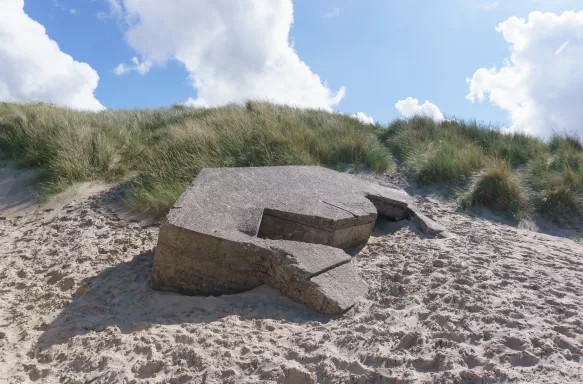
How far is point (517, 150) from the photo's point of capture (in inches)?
308

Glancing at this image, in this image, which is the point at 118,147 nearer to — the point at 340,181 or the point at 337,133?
the point at 337,133

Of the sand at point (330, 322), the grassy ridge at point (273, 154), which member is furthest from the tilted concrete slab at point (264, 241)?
the grassy ridge at point (273, 154)

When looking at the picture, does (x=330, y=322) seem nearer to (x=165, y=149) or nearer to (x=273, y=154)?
(x=273, y=154)

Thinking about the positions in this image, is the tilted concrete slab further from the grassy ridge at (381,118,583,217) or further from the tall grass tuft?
the grassy ridge at (381,118,583,217)

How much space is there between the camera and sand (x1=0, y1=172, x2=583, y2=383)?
243 cm

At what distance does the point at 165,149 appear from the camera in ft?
22.8

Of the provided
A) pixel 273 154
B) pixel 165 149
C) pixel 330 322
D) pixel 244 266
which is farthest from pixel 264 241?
pixel 165 149

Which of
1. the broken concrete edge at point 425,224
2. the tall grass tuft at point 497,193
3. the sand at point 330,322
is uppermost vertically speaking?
the tall grass tuft at point 497,193

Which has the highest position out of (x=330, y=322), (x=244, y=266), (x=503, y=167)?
(x=503, y=167)

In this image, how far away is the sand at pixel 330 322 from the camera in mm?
2432

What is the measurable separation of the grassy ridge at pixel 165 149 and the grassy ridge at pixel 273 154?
0.02 metres

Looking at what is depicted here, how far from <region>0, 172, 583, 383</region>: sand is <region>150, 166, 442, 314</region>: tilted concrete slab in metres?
0.13

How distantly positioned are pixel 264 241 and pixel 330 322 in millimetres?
889

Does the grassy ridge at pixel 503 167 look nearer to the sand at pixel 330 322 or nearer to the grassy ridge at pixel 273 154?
the grassy ridge at pixel 273 154
